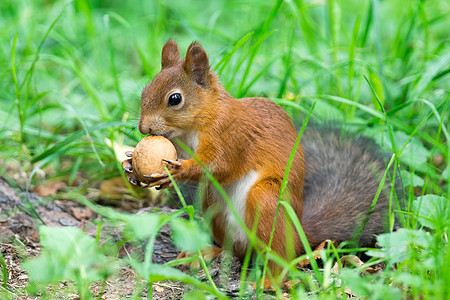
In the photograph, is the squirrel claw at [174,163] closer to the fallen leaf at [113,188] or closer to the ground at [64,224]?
the ground at [64,224]

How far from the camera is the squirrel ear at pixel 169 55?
2.08m

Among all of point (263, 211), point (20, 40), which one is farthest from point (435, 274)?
point (20, 40)

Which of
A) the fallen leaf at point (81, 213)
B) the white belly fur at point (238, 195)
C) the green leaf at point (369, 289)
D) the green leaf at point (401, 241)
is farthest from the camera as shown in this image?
the fallen leaf at point (81, 213)

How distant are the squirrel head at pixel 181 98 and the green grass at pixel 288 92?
316 mm

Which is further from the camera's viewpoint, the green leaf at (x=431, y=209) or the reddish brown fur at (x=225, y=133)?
the reddish brown fur at (x=225, y=133)

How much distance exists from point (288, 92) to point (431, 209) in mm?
1446

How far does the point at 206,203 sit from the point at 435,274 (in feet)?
2.73

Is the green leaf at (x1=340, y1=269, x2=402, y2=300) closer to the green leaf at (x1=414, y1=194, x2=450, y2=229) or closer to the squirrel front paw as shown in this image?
the green leaf at (x1=414, y1=194, x2=450, y2=229)

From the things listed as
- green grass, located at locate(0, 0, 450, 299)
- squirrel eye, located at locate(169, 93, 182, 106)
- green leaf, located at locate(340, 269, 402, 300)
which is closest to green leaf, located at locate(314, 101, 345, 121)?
green grass, located at locate(0, 0, 450, 299)

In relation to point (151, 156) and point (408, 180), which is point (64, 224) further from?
point (408, 180)

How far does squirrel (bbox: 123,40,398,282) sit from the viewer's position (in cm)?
189

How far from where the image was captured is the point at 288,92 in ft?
10.3

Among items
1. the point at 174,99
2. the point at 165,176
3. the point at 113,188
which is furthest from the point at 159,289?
the point at 113,188

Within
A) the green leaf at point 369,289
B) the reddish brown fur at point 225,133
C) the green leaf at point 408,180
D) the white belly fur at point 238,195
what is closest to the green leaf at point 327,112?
the green leaf at point 408,180
